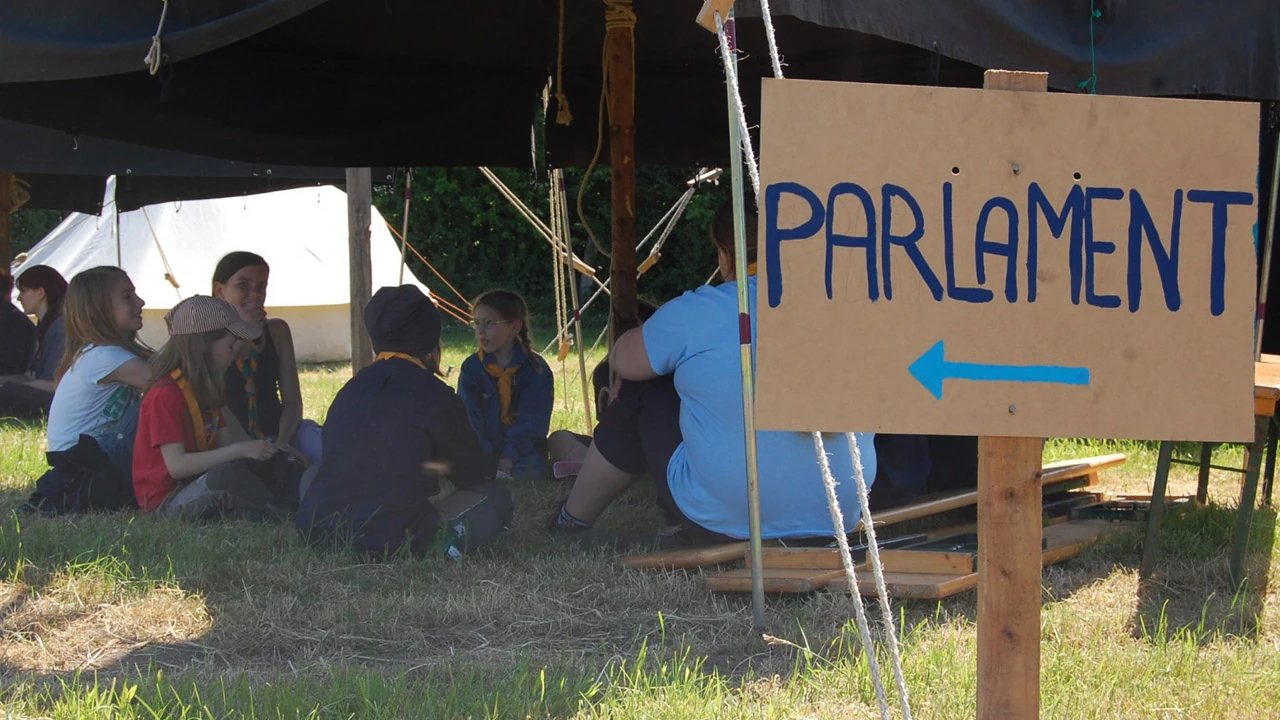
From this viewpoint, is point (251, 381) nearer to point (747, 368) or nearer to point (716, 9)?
point (747, 368)

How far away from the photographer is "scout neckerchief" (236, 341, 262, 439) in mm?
4762

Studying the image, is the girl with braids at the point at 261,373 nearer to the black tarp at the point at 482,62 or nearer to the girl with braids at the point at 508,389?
the black tarp at the point at 482,62

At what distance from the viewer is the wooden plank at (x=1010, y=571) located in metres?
1.63

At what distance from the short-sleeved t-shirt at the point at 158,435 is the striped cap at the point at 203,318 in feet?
0.67

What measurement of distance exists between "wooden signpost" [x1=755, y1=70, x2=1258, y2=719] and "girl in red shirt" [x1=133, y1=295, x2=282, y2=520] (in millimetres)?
3011

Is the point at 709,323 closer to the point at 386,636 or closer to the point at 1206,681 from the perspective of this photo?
the point at 386,636

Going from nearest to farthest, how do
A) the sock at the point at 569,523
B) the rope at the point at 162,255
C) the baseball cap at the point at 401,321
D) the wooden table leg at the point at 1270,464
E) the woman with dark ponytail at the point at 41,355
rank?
the baseball cap at the point at 401,321 → the sock at the point at 569,523 → the wooden table leg at the point at 1270,464 → the woman with dark ponytail at the point at 41,355 → the rope at the point at 162,255

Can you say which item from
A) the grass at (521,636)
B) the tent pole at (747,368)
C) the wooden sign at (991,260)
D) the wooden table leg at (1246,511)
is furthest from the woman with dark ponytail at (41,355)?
the wooden sign at (991,260)

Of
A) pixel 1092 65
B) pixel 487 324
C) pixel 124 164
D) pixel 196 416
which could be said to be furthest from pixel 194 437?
pixel 1092 65

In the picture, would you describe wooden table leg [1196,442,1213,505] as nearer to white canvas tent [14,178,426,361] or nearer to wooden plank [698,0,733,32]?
wooden plank [698,0,733,32]

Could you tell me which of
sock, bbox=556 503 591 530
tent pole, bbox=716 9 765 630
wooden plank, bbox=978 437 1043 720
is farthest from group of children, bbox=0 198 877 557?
wooden plank, bbox=978 437 1043 720

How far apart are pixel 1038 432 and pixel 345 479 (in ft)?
8.27

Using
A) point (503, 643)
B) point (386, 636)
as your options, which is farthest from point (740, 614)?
point (386, 636)

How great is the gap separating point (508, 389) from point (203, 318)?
58.8 inches
